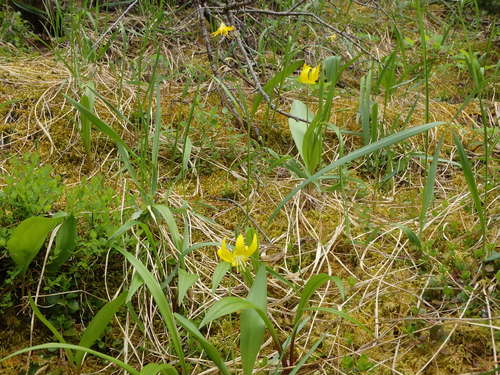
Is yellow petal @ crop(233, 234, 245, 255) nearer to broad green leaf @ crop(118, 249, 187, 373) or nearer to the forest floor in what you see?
the forest floor

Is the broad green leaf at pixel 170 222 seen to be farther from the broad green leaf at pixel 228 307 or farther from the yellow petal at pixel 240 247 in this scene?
the broad green leaf at pixel 228 307

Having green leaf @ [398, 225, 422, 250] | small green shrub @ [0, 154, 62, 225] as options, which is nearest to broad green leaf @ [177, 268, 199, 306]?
small green shrub @ [0, 154, 62, 225]

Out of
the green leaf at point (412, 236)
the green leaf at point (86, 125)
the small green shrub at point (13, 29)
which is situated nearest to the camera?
the green leaf at point (412, 236)

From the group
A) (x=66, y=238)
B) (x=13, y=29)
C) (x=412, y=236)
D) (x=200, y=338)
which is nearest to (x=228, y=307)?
(x=200, y=338)

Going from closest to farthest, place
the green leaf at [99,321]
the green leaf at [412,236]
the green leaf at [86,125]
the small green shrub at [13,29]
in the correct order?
the green leaf at [99,321] < the green leaf at [412,236] < the green leaf at [86,125] < the small green shrub at [13,29]

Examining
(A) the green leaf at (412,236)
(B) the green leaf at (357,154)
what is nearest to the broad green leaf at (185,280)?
(B) the green leaf at (357,154)

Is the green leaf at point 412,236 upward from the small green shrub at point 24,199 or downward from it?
downward
